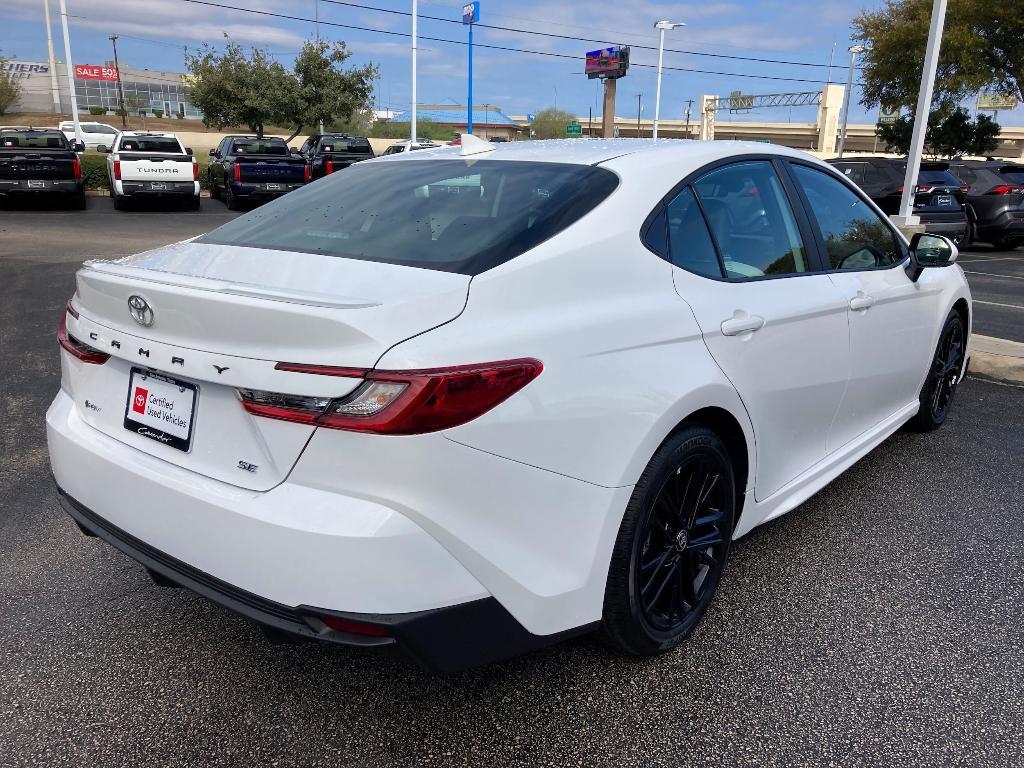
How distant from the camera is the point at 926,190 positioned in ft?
48.9

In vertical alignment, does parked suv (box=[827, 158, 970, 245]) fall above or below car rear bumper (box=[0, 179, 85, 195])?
above

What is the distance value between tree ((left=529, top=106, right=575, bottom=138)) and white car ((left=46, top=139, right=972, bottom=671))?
9091 cm

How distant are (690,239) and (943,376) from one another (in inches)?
110

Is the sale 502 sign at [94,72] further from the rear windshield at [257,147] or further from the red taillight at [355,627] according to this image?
the red taillight at [355,627]

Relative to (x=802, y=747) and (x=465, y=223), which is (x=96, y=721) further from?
(x=802, y=747)

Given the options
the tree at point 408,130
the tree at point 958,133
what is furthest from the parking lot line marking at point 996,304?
the tree at point 408,130

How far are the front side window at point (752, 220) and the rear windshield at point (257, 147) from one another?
802 inches

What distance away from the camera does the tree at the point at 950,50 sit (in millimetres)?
24359

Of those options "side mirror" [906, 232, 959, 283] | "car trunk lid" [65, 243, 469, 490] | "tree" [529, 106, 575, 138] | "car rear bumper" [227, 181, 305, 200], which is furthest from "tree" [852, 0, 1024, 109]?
"tree" [529, 106, 575, 138]

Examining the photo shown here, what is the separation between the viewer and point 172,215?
1873 cm

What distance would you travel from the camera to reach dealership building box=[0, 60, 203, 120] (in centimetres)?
8062

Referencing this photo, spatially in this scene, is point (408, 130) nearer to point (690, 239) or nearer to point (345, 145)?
point (345, 145)

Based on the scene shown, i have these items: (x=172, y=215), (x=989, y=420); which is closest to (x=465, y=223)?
(x=989, y=420)

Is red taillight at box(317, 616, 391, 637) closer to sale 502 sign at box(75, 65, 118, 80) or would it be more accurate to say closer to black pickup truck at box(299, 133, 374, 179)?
black pickup truck at box(299, 133, 374, 179)
